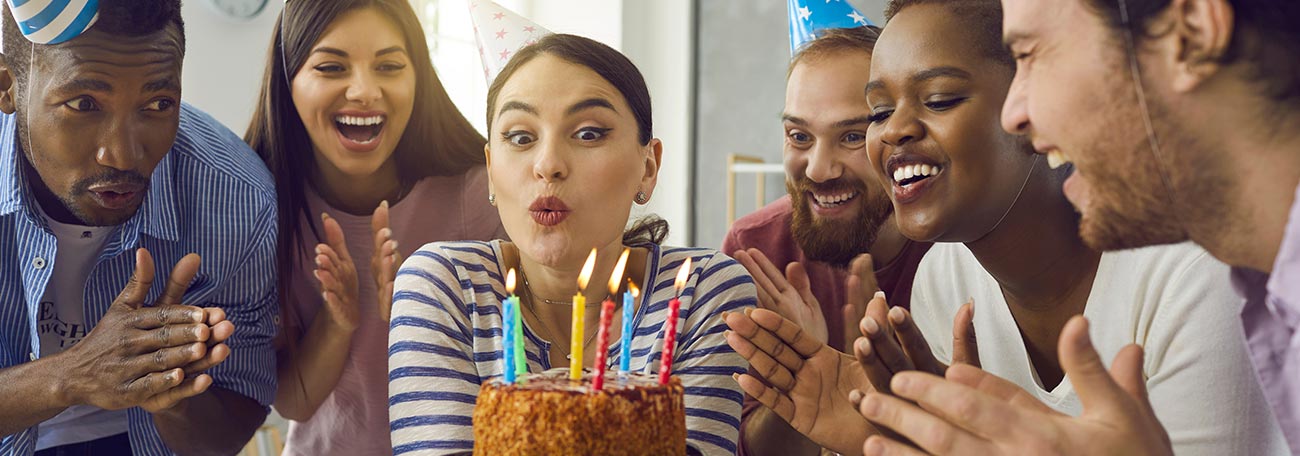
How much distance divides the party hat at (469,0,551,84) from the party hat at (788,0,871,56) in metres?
0.49

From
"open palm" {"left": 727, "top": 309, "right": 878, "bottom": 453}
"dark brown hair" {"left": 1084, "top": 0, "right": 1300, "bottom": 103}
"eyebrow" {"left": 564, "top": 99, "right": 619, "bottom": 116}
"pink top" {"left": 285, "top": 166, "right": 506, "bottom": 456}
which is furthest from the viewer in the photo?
"pink top" {"left": 285, "top": 166, "right": 506, "bottom": 456}

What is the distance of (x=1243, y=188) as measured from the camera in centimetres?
102

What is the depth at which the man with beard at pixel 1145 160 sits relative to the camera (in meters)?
0.98

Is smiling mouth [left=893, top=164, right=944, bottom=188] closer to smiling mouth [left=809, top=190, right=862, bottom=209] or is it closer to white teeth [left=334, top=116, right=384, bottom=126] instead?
smiling mouth [left=809, top=190, right=862, bottom=209]

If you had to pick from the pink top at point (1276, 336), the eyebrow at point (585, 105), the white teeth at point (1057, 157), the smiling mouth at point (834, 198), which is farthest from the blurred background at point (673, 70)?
the pink top at point (1276, 336)

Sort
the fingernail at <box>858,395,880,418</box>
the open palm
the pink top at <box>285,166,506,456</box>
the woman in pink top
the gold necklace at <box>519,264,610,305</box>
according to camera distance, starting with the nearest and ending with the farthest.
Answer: the fingernail at <box>858,395,880,418</box>, the open palm, the gold necklace at <box>519,264,610,305</box>, the woman in pink top, the pink top at <box>285,166,506,456</box>

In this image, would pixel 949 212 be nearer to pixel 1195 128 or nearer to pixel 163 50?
pixel 1195 128

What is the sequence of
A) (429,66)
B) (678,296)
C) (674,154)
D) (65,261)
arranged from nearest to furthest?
(678,296), (65,261), (429,66), (674,154)

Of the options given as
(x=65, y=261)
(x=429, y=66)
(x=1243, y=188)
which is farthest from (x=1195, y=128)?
(x=65, y=261)

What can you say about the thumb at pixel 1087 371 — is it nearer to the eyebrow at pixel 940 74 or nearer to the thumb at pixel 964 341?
the thumb at pixel 964 341

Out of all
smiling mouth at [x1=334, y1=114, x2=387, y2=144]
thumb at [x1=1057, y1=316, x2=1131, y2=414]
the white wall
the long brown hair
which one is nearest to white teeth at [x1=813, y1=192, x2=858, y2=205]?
the long brown hair

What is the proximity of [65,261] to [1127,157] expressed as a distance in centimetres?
156

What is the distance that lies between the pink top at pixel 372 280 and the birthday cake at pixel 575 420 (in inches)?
34.2

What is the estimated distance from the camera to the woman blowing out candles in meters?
1.50
